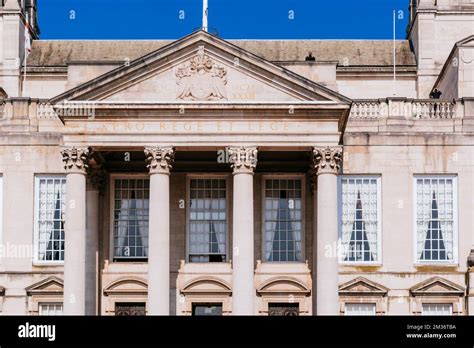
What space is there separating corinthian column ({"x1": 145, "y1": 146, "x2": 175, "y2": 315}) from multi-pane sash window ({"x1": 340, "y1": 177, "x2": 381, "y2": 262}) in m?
7.93

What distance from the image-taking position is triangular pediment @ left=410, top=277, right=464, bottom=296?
49.7m

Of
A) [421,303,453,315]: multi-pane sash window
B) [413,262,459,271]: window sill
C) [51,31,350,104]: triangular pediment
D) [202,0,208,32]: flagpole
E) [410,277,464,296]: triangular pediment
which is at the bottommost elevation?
[421,303,453,315]: multi-pane sash window

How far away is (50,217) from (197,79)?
897 centimetres

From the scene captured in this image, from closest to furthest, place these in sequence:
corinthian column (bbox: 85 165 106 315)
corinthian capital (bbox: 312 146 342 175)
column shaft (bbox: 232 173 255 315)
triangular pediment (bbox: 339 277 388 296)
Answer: column shaft (bbox: 232 173 255 315)
corinthian capital (bbox: 312 146 342 175)
corinthian column (bbox: 85 165 106 315)
triangular pediment (bbox: 339 277 388 296)

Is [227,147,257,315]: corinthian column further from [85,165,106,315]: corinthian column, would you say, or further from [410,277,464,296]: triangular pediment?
[410,277,464,296]: triangular pediment

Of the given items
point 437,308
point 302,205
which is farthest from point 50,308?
point 437,308

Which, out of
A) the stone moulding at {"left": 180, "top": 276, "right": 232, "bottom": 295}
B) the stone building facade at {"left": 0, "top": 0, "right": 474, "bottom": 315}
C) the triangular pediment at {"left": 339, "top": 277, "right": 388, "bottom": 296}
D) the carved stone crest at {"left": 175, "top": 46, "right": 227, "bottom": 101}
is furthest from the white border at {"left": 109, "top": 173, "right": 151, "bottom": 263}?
the triangular pediment at {"left": 339, "top": 277, "right": 388, "bottom": 296}

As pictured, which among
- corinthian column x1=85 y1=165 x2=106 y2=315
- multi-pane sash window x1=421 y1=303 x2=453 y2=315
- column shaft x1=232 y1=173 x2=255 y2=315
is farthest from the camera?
multi-pane sash window x1=421 y1=303 x2=453 y2=315

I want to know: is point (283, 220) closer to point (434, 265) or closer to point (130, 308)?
point (434, 265)

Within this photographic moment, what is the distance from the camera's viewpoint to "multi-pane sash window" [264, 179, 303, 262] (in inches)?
2008

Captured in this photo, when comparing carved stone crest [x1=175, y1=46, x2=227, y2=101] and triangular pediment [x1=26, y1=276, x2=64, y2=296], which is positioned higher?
carved stone crest [x1=175, y1=46, x2=227, y2=101]

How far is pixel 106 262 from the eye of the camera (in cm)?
5059

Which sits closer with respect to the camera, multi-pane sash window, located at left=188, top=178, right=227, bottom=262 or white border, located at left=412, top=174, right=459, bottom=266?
white border, located at left=412, top=174, right=459, bottom=266
